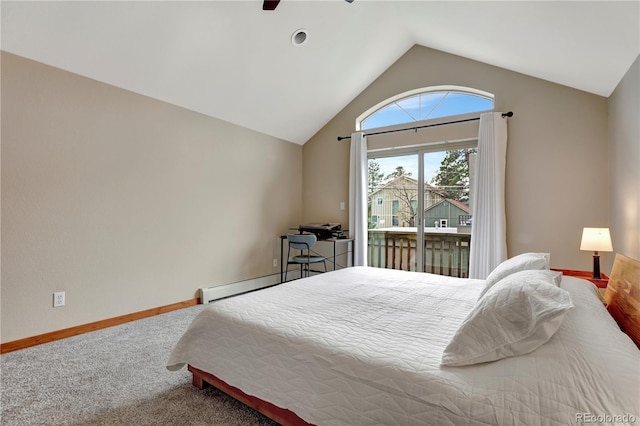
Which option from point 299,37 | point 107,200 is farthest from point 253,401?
point 299,37

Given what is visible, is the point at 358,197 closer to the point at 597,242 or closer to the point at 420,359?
the point at 597,242

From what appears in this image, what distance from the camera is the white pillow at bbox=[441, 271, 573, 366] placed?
103 cm

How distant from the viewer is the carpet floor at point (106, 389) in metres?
1.58

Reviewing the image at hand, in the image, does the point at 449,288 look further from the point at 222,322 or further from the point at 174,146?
the point at 174,146

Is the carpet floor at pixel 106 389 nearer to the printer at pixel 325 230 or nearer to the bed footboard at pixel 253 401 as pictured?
the bed footboard at pixel 253 401

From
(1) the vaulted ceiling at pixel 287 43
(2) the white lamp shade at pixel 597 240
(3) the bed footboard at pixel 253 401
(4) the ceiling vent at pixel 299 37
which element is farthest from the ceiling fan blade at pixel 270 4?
(2) the white lamp shade at pixel 597 240

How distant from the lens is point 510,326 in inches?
41.6

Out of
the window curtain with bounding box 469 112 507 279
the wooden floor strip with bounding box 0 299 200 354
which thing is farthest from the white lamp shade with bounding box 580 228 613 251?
the wooden floor strip with bounding box 0 299 200 354

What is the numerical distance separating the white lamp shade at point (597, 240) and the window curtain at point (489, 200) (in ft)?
2.90

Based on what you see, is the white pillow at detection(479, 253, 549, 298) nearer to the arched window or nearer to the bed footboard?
the bed footboard

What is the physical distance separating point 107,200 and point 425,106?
3.80 meters

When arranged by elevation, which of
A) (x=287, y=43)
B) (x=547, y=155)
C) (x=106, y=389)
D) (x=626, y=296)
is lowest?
(x=106, y=389)

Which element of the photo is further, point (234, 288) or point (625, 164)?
point (234, 288)

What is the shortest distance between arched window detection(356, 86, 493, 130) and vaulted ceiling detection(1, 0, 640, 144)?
1.39ft
